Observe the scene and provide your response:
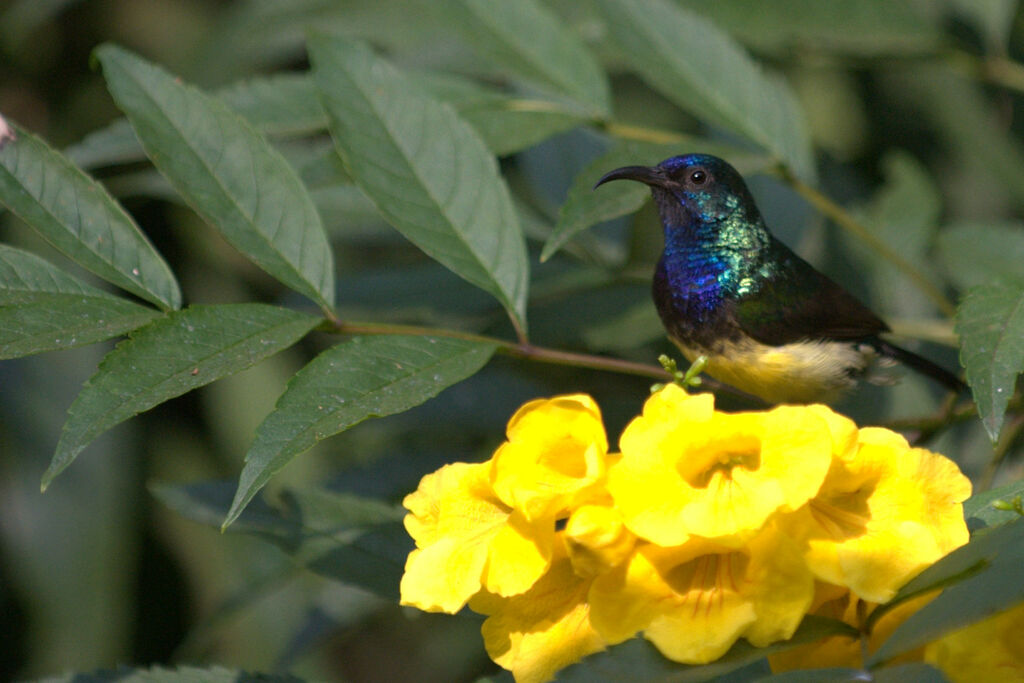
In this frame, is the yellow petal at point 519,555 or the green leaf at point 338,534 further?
the green leaf at point 338,534

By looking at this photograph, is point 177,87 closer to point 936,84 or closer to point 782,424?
point 782,424

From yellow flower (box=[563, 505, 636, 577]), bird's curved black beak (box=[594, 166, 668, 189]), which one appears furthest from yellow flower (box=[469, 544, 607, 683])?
bird's curved black beak (box=[594, 166, 668, 189])

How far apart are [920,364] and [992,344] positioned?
0.99 metres

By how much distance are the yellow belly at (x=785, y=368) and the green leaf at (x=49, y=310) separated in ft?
3.88

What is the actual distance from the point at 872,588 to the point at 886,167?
2595 millimetres

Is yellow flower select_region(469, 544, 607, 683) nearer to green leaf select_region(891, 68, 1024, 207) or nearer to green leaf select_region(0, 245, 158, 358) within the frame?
green leaf select_region(0, 245, 158, 358)

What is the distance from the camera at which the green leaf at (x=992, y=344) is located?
1.39 metres

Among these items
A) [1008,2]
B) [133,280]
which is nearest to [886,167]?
[1008,2]

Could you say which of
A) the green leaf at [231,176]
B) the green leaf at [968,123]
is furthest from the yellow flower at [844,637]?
the green leaf at [968,123]

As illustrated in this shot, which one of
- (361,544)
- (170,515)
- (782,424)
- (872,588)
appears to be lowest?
(170,515)

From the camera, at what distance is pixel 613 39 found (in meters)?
2.34

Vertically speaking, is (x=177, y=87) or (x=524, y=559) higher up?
(x=177, y=87)

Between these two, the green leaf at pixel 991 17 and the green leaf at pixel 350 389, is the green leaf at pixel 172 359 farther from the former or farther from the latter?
the green leaf at pixel 991 17

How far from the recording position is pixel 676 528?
1.11 meters
